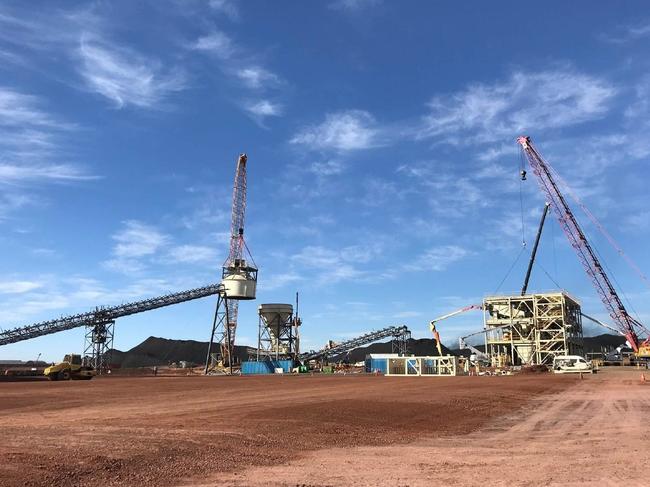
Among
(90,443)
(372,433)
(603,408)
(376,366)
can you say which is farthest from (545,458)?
(376,366)

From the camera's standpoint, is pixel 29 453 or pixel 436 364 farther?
pixel 436 364

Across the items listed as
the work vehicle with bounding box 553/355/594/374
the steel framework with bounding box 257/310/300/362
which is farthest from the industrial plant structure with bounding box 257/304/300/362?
the work vehicle with bounding box 553/355/594/374

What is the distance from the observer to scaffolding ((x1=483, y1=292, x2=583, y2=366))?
10788 centimetres

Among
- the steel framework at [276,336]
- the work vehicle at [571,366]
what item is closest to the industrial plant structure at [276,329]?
the steel framework at [276,336]

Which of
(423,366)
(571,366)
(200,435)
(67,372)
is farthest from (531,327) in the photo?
(200,435)

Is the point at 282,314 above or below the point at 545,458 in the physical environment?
above

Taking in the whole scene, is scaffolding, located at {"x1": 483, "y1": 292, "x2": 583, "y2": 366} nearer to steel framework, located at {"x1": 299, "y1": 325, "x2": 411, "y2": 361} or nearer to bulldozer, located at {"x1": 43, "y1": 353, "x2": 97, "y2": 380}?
steel framework, located at {"x1": 299, "y1": 325, "x2": 411, "y2": 361}

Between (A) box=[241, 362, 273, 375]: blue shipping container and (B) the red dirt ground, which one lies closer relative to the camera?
(B) the red dirt ground

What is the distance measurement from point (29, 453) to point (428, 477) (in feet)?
29.8

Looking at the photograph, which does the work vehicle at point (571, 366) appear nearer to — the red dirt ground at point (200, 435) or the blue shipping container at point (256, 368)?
the red dirt ground at point (200, 435)

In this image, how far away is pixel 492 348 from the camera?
117188mm

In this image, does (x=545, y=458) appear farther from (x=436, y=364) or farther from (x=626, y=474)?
(x=436, y=364)

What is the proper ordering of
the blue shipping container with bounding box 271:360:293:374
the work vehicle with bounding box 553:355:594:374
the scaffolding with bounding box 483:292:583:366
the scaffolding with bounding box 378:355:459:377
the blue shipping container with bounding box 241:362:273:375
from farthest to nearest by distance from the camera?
1. the blue shipping container with bounding box 271:360:293:374
2. the blue shipping container with bounding box 241:362:273:375
3. the scaffolding with bounding box 483:292:583:366
4. the work vehicle with bounding box 553:355:594:374
5. the scaffolding with bounding box 378:355:459:377

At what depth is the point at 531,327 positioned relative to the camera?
11012 centimetres
